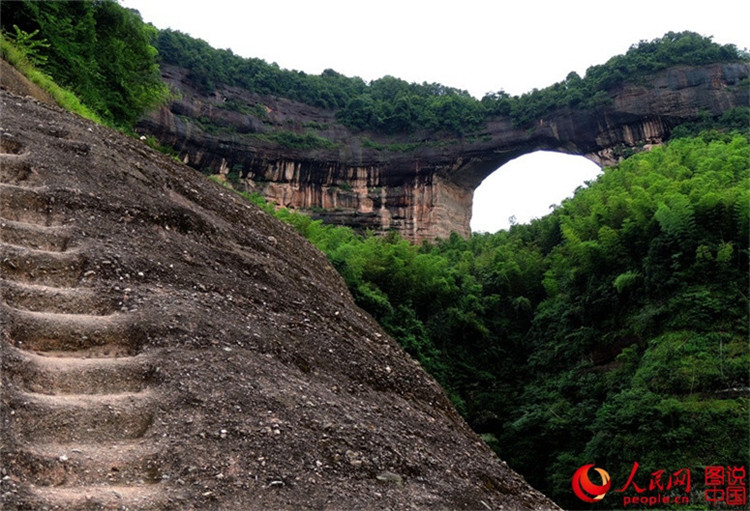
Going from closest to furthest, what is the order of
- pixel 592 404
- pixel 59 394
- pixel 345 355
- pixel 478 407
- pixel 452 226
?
pixel 59 394 → pixel 345 355 → pixel 592 404 → pixel 478 407 → pixel 452 226

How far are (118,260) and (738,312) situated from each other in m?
12.8

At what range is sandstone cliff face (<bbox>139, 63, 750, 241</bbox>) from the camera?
37.0 meters

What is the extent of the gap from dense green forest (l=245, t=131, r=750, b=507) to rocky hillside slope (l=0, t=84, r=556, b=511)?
6895 mm

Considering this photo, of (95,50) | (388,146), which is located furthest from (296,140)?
(95,50)

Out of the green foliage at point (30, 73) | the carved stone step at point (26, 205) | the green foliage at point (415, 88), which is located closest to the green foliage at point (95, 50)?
the green foliage at point (30, 73)

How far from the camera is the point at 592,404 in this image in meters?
14.8

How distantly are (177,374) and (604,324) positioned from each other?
1415 cm

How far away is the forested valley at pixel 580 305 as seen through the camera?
42.3 feet

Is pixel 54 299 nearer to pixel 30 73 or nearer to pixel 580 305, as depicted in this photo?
pixel 30 73

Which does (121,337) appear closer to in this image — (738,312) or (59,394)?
(59,394)

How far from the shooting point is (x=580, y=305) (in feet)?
57.8

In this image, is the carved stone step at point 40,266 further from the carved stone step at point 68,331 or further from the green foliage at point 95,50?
the green foliage at point 95,50

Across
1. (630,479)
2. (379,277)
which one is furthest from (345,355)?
(379,277)

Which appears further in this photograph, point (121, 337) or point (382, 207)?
point (382, 207)
